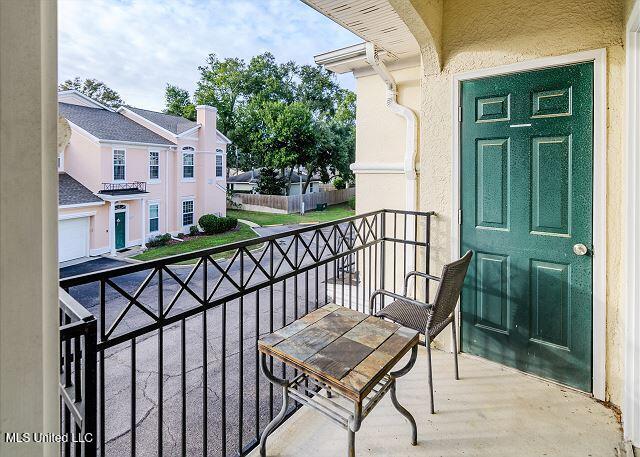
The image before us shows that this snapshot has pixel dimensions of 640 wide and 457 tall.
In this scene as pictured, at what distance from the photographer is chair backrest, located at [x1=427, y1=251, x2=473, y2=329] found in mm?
1958

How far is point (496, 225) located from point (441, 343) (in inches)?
40.9

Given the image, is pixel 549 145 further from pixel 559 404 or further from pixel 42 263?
pixel 42 263

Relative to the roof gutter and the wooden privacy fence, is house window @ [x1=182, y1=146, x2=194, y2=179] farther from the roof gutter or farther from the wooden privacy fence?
the roof gutter

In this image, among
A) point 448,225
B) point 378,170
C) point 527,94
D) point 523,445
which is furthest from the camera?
point 378,170

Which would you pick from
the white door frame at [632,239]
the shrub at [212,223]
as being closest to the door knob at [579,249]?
the white door frame at [632,239]

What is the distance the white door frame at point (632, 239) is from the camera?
6.03 ft

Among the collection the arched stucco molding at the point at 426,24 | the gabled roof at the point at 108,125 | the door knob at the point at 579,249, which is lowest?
the door knob at the point at 579,249

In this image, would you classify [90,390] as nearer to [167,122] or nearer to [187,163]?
[187,163]

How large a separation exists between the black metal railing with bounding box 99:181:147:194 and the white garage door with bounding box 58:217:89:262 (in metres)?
1.20

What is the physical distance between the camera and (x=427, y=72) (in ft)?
9.17

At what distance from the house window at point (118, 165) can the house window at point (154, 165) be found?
1.07 meters

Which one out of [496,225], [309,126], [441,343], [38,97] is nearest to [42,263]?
[38,97]

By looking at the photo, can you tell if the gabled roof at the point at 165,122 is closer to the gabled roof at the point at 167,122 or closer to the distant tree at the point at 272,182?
the gabled roof at the point at 167,122

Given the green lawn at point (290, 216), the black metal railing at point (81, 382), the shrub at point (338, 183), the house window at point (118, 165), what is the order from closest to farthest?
the black metal railing at point (81, 382), the house window at point (118, 165), the green lawn at point (290, 216), the shrub at point (338, 183)
